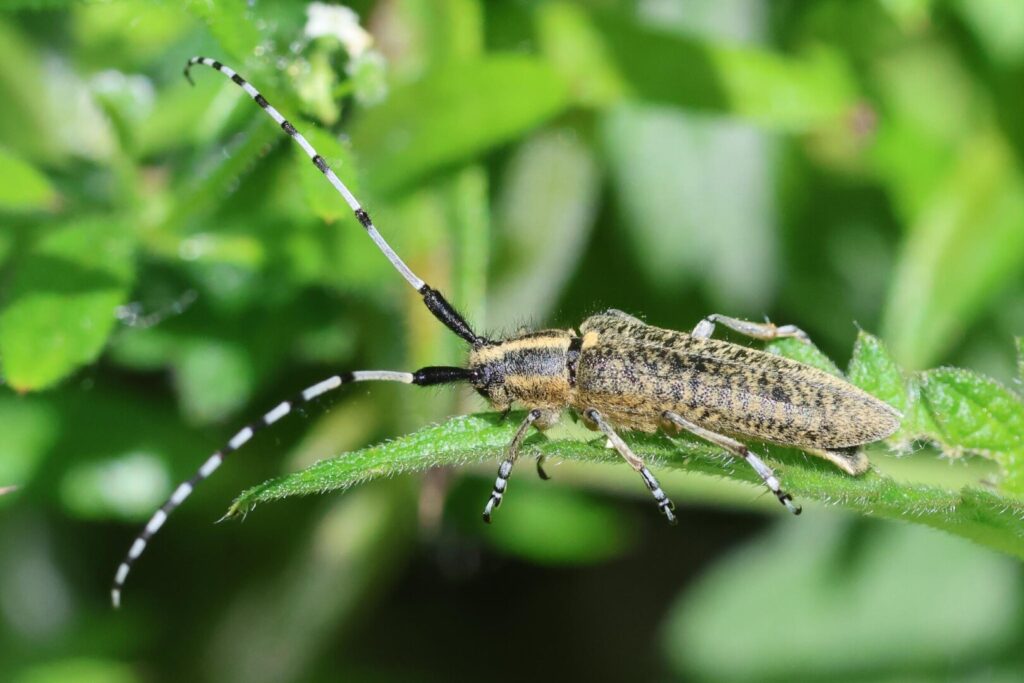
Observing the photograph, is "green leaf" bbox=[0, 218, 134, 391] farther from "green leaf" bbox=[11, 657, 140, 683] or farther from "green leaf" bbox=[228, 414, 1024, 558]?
"green leaf" bbox=[11, 657, 140, 683]

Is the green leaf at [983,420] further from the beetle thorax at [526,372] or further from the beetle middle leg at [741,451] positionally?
the beetle thorax at [526,372]

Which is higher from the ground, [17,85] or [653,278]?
[17,85]

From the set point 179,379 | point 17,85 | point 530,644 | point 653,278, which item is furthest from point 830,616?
point 17,85

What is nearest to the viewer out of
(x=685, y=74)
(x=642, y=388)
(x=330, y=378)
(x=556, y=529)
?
(x=642, y=388)

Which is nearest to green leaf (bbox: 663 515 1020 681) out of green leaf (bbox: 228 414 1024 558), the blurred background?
the blurred background

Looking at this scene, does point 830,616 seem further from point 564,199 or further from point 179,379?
point 179,379

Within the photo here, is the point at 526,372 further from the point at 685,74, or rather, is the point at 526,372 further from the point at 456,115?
the point at 685,74

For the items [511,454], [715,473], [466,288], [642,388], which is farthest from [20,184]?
[715,473]
